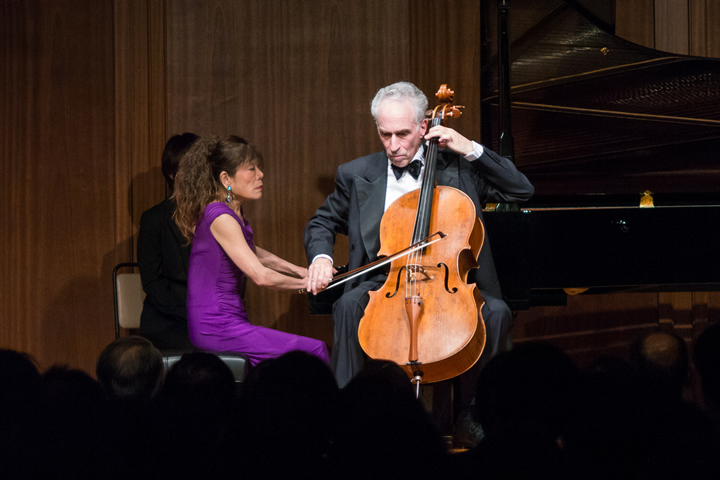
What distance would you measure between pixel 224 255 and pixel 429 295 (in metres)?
0.92

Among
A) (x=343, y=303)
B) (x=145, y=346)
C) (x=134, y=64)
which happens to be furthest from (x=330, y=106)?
(x=145, y=346)

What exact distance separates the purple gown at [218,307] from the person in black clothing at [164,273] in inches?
18.6

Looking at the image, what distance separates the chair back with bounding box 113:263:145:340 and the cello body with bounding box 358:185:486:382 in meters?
1.60

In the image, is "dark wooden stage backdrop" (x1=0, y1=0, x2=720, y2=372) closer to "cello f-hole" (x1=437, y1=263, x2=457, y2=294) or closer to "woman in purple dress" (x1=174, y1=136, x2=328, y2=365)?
"woman in purple dress" (x1=174, y1=136, x2=328, y2=365)

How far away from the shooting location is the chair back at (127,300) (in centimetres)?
325

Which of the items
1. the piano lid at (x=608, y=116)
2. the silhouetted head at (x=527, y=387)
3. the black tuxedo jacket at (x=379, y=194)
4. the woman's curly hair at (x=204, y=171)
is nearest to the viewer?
the silhouetted head at (x=527, y=387)

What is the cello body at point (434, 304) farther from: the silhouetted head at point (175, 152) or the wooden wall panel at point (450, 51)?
the wooden wall panel at point (450, 51)

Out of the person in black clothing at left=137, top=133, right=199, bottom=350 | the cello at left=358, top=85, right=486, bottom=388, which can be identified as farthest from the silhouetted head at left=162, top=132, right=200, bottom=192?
the cello at left=358, top=85, right=486, bottom=388

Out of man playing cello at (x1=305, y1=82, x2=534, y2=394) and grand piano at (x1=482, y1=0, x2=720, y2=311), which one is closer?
man playing cello at (x1=305, y1=82, x2=534, y2=394)

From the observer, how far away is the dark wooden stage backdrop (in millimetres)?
3635

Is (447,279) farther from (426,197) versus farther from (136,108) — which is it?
(136,108)

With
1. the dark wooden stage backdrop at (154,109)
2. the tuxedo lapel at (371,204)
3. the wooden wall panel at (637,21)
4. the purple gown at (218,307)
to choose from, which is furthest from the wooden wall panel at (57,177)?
the wooden wall panel at (637,21)

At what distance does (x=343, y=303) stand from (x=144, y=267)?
1270mm

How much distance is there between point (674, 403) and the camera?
106 cm
